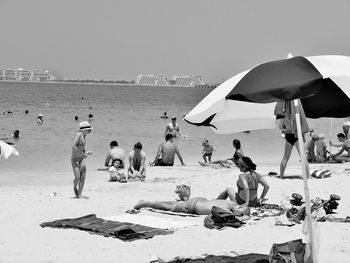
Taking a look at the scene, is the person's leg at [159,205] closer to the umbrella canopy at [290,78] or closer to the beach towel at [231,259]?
the beach towel at [231,259]

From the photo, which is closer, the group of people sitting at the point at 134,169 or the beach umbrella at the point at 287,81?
the beach umbrella at the point at 287,81

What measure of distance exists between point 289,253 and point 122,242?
210 centimetres

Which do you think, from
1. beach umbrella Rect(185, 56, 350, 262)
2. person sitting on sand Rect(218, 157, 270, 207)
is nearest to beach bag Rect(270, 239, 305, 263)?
beach umbrella Rect(185, 56, 350, 262)

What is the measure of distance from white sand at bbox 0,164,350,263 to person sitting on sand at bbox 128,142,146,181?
52.4 inches

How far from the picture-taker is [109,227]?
6.79m

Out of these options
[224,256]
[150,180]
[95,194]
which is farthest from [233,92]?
[150,180]

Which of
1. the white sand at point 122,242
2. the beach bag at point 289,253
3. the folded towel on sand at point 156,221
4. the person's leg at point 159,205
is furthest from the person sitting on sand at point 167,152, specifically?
the beach bag at point 289,253

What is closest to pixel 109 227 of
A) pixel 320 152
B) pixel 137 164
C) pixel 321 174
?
pixel 321 174

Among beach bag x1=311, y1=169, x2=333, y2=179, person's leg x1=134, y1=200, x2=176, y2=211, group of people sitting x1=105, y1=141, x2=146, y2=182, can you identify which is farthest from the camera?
group of people sitting x1=105, y1=141, x2=146, y2=182

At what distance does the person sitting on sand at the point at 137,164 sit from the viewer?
11.1m

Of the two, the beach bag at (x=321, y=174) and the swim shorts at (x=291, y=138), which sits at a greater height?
the swim shorts at (x=291, y=138)

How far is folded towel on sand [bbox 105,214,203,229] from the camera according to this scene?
274 inches

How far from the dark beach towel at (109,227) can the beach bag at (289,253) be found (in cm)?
186

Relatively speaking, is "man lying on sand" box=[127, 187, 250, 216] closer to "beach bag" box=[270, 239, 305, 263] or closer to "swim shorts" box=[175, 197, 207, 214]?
"swim shorts" box=[175, 197, 207, 214]
